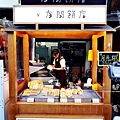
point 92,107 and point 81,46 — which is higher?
point 81,46

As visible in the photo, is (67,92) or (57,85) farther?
(57,85)

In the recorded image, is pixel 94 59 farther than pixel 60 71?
No

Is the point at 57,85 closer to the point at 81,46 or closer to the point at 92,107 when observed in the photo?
the point at 92,107

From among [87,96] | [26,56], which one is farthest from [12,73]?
[87,96]

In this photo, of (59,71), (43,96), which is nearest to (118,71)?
(43,96)

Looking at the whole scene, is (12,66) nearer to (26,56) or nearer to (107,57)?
(26,56)

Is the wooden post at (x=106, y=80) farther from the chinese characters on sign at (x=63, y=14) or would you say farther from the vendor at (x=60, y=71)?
the vendor at (x=60, y=71)

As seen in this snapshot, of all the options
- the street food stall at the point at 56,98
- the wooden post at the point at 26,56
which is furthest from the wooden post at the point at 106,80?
the wooden post at the point at 26,56

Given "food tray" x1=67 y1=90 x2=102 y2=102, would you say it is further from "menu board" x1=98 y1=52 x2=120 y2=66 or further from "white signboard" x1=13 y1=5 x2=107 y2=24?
"white signboard" x1=13 y1=5 x2=107 y2=24

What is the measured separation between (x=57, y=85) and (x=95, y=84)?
0.65 m

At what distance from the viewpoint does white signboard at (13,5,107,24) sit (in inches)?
87.0

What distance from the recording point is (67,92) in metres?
2.51

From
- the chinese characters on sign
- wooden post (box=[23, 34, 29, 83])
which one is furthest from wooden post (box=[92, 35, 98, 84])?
wooden post (box=[23, 34, 29, 83])

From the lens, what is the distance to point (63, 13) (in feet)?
7.26
